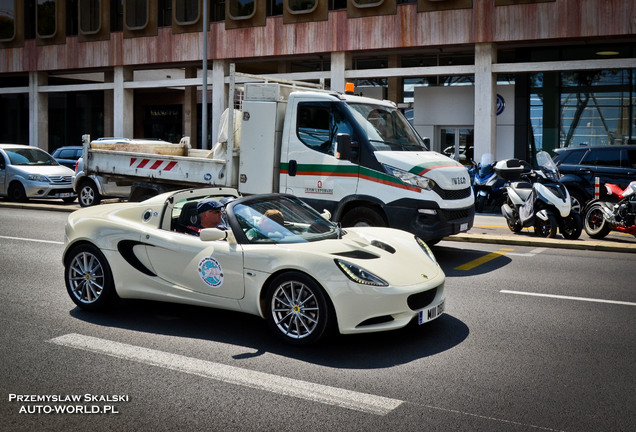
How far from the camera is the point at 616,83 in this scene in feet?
85.3

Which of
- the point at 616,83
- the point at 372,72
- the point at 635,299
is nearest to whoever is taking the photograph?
the point at 635,299

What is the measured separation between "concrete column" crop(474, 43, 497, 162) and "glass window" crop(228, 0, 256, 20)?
9.87 metres

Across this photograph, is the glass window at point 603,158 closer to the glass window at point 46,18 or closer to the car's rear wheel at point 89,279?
the car's rear wheel at point 89,279

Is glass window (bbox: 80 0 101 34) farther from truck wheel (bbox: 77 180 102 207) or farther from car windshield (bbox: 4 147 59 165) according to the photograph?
truck wheel (bbox: 77 180 102 207)

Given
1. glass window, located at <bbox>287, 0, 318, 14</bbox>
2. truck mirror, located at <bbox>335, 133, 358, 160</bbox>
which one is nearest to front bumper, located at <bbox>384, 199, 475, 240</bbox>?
truck mirror, located at <bbox>335, 133, 358, 160</bbox>

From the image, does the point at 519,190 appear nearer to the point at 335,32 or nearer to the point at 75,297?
the point at 75,297

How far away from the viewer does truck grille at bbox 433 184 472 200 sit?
10797 millimetres

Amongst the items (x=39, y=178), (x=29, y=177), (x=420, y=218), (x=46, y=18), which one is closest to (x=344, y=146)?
(x=420, y=218)

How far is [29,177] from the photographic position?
20562mm

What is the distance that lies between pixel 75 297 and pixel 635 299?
6.11 meters

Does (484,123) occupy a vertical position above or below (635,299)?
above

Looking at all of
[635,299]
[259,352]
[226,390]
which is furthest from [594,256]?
[226,390]

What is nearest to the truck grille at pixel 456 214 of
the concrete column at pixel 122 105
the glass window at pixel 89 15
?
the concrete column at pixel 122 105

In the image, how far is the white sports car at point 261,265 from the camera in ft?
20.2
